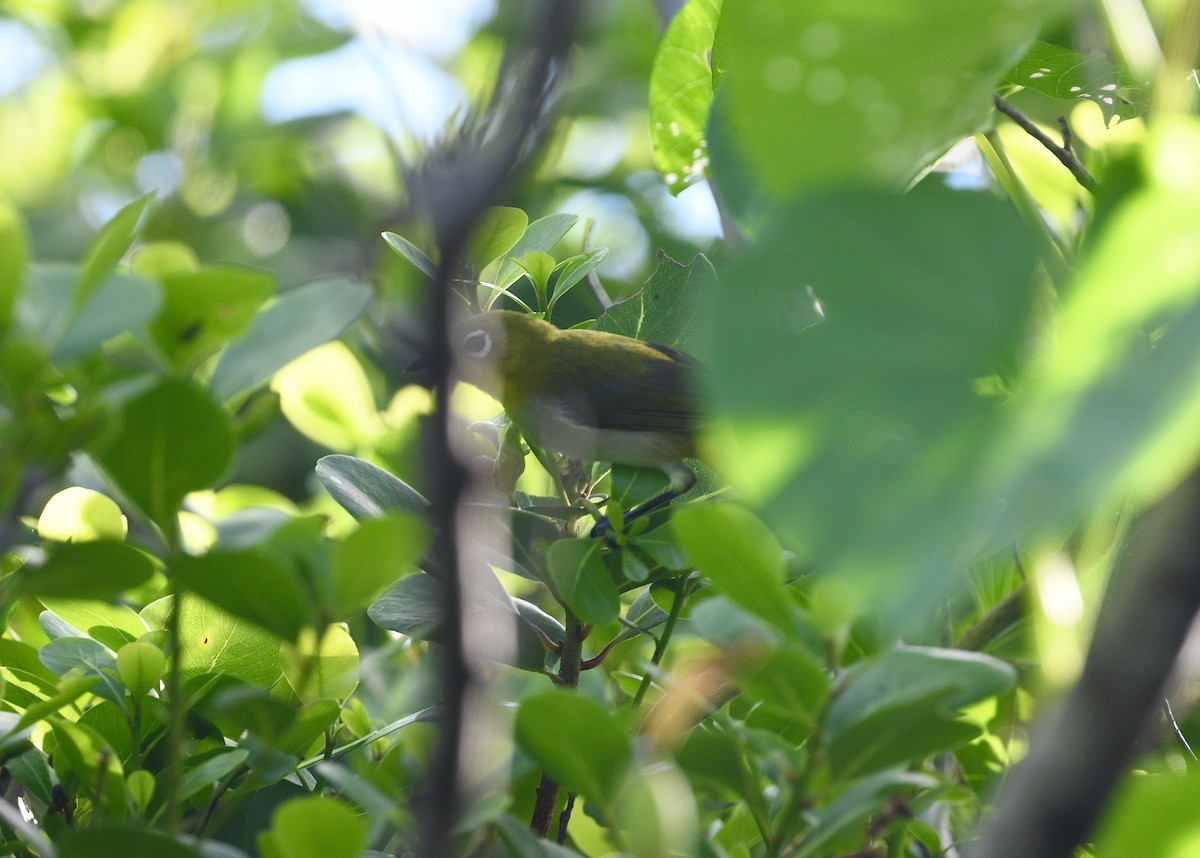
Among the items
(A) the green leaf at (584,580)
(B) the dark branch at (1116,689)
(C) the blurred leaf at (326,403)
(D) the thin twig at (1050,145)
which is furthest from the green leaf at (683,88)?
(B) the dark branch at (1116,689)

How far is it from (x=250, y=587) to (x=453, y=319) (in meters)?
0.31

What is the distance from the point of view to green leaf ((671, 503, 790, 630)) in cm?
63

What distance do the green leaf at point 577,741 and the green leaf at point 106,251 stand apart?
1.08 feet

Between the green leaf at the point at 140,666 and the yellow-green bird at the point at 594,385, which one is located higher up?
the green leaf at the point at 140,666

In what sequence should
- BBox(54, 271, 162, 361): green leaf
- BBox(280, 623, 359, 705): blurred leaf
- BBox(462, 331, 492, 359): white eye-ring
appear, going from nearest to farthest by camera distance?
BBox(54, 271, 162, 361): green leaf
BBox(280, 623, 359, 705): blurred leaf
BBox(462, 331, 492, 359): white eye-ring

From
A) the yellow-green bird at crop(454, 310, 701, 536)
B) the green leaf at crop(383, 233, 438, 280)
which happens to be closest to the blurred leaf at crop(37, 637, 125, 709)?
the green leaf at crop(383, 233, 438, 280)

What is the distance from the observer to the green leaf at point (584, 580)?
0.94 metres

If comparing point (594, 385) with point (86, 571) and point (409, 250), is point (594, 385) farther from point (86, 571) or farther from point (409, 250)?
point (86, 571)

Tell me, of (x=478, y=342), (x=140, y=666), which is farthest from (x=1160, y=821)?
(x=478, y=342)

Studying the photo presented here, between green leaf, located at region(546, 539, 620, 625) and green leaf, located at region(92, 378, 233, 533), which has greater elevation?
green leaf, located at region(92, 378, 233, 533)

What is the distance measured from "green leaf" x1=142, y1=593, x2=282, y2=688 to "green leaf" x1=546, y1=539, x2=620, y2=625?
0.24 metres

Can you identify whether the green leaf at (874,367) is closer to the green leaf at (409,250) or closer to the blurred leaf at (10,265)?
the blurred leaf at (10,265)

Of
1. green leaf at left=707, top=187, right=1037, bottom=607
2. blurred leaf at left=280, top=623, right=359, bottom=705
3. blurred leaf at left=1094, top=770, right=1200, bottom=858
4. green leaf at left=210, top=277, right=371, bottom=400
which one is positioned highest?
green leaf at left=707, top=187, right=1037, bottom=607

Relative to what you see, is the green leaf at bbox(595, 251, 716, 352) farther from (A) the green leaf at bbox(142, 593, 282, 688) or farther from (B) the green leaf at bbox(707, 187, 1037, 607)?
(B) the green leaf at bbox(707, 187, 1037, 607)
